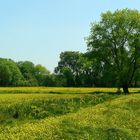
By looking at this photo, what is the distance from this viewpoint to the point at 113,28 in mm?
78062

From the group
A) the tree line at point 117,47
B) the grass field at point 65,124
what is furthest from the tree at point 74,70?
the grass field at point 65,124

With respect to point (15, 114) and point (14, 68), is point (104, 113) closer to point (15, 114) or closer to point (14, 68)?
point (15, 114)

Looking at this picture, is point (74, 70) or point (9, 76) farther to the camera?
point (74, 70)

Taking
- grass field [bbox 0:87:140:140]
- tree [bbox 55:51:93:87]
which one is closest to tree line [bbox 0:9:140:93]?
grass field [bbox 0:87:140:140]

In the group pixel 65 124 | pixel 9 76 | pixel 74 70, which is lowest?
pixel 65 124

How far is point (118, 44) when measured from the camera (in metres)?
77.1

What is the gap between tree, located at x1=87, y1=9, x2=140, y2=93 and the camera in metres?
76.1

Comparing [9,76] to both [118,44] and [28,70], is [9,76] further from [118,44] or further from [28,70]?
[118,44]

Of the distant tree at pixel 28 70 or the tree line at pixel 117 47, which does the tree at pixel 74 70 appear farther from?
the tree line at pixel 117 47

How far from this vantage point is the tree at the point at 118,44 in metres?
76.1

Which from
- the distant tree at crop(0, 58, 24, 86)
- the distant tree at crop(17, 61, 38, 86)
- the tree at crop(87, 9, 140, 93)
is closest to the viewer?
the tree at crop(87, 9, 140, 93)

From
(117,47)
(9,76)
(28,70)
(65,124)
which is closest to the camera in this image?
(65,124)

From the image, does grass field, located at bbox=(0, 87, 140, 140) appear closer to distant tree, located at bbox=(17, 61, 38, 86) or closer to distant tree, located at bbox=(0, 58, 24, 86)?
distant tree, located at bbox=(0, 58, 24, 86)

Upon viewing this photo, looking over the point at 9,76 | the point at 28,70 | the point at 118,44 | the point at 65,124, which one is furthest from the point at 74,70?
the point at 65,124
